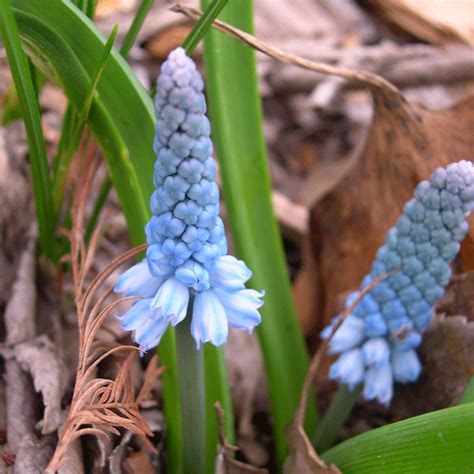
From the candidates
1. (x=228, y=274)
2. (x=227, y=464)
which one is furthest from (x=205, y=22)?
(x=227, y=464)

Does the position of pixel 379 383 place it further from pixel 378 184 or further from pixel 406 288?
pixel 378 184

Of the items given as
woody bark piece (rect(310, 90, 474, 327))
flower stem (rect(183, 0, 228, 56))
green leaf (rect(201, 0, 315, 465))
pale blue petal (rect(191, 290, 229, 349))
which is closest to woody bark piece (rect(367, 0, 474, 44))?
woody bark piece (rect(310, 90, 474, 327))

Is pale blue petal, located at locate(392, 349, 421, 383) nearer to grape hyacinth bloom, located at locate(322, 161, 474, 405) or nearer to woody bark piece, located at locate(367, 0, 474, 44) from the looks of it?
grape hyacinth bloom, located at locate(322, 161, 474, 405)

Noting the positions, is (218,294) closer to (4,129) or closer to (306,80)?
(4,129)

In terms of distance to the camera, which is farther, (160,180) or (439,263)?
(439,263)

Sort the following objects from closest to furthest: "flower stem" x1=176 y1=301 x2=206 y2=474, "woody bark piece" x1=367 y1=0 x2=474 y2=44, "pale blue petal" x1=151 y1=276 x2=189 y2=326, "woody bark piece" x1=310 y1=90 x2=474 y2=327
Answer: "pale blue petal" x1=151 y1=276 x2=189 y2=326, "flower stem" x1=176 y1=301 x2=206 y2=474, "woody bark piece" x1=310 y1=90 x2=474 y2=327, "woody bark piece" x1=367 y1=0 x2=474 y2=44

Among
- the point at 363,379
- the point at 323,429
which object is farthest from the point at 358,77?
the point at 323,429

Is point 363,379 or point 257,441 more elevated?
point 363,379
